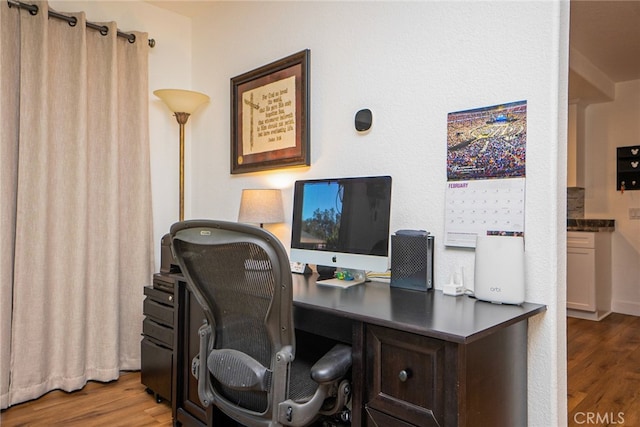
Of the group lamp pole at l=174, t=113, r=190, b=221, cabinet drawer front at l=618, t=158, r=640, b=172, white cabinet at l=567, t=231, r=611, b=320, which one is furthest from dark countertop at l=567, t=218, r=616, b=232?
lamp pole at l=174, t=113, r=190, b=221

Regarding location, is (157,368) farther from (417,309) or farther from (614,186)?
(614,186)

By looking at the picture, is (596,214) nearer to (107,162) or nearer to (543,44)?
(543,44)

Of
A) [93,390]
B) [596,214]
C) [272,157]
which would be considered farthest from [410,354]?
[596,214]

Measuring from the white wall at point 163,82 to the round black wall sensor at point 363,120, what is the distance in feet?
5.44

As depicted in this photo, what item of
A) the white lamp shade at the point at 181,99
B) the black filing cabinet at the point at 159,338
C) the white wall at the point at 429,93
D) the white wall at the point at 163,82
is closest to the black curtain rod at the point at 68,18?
the white wall at the point at 163,82

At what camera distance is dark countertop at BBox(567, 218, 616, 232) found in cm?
414

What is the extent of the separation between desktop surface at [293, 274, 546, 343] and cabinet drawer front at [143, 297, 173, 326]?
90cm

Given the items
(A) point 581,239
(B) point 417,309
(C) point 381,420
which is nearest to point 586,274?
(A) point 581,239

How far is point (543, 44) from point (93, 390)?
2.89 metres

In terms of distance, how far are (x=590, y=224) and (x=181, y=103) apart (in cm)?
396

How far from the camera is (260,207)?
2348 millimetres

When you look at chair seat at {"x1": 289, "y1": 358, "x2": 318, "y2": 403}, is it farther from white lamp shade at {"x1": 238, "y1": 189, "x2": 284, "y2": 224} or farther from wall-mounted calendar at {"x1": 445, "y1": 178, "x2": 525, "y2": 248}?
white lamp shade at {"x1": 238, "y1": 189, "x2": 284, "y2": 224}

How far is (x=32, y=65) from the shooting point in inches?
93.4

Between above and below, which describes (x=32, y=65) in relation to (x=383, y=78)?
above
